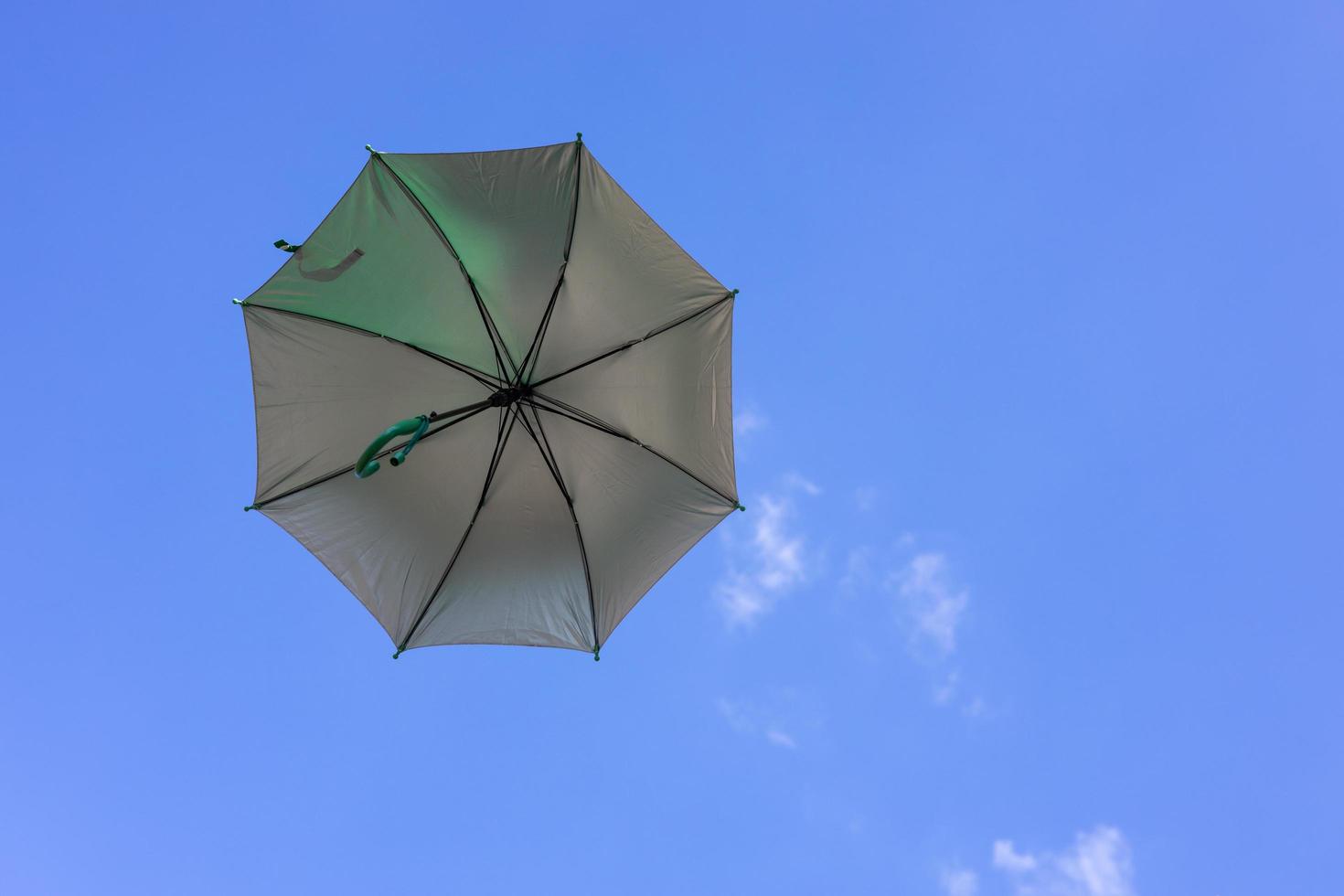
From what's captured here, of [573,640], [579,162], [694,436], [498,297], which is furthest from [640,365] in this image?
[573,640]

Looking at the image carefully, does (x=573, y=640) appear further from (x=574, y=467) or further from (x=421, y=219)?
(x=421, y=219)

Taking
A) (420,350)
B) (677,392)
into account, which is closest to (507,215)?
(420,350)

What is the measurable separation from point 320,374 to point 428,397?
3.82 feet

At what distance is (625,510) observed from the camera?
8.83 m

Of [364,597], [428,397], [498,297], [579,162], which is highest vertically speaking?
[579,162]

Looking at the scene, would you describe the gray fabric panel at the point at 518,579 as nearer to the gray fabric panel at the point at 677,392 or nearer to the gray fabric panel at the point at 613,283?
the gray fabric panel at the point at 677,392

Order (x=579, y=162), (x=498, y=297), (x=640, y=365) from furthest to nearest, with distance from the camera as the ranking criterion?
(x=640, y=365)
(x=498, y=297)
(x=579, y=162)

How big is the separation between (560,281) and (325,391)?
2.85 metres

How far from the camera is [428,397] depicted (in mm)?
8289

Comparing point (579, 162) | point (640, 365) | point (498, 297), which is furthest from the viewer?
point (640, 365)

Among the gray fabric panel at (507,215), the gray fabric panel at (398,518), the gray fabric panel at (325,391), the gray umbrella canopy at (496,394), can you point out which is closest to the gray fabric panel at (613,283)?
the gray umbrella canopy at (496,394)

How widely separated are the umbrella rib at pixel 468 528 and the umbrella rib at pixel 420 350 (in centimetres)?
51

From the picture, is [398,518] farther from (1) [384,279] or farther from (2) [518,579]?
(1) [384,279]

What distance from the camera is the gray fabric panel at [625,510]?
8.59 metres
